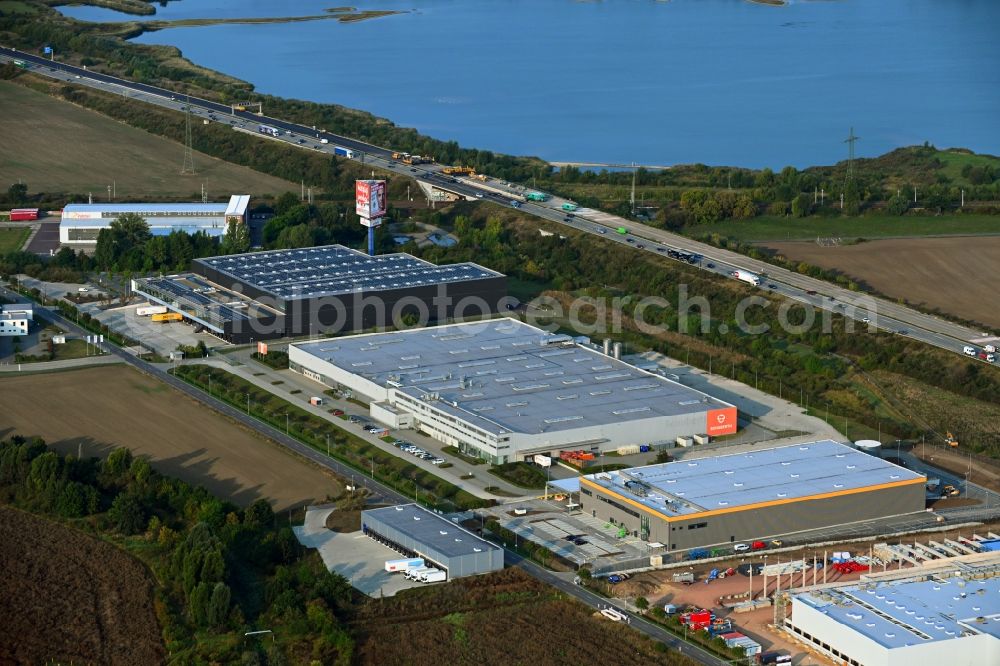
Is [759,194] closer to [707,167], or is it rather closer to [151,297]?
[707,167]

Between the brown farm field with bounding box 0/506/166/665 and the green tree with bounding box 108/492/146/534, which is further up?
the green tree with bounding box 108/492/146/534

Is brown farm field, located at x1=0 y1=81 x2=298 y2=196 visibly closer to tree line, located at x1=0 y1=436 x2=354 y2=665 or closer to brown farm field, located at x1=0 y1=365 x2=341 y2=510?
brown farm field, located at x1=0 y1=365 x2=341 y2=510

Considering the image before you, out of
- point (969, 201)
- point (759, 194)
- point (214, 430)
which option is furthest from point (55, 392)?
point (969, 201)

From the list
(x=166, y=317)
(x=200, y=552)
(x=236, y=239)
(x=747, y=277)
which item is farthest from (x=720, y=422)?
(x=236, y=239)

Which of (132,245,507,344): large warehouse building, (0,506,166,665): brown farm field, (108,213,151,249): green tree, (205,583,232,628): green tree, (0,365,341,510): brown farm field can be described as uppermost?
(108,213,151,249): green tree

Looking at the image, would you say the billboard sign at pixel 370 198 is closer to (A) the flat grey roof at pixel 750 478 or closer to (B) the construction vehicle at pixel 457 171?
(B) the construction vehicle at pixel 457 171

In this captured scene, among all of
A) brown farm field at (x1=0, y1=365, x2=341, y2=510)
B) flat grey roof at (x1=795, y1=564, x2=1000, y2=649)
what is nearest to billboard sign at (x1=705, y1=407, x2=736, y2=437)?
brown farm field at (x1=0, y1=365, x2=341, y2=510)
